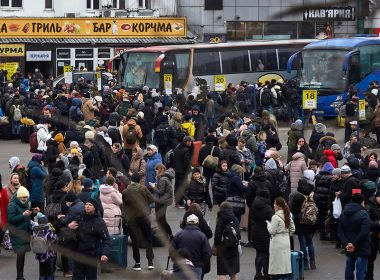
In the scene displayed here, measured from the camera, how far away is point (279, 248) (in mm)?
12203

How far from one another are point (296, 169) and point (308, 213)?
230 centimetres

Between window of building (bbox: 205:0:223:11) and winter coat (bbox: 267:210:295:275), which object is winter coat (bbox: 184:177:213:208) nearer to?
window of building (bbox: 205:0:223:11)

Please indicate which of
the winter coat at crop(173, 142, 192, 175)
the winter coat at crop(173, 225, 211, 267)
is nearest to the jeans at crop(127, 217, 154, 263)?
the winter coat at crop(173, 142, 192, 175)

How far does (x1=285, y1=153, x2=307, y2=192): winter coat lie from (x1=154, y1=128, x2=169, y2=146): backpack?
1.92 m

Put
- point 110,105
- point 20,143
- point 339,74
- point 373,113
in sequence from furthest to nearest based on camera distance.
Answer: point 20,143
point 110,105
point 373,113
point 339,74

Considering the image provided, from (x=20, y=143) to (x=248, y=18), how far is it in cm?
2724

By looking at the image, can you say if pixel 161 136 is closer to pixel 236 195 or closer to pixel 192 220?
pixel 236 195

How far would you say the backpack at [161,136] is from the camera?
15883 mm

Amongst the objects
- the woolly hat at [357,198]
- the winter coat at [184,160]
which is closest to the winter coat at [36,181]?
the woolly hat at [357,198]

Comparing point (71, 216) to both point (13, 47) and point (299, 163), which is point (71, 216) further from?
point (13, 47)

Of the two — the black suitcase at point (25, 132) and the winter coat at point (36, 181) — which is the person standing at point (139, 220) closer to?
the winter coat at point (36, 181)

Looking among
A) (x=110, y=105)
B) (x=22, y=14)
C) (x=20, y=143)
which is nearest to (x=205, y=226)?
(x=22, y=14)

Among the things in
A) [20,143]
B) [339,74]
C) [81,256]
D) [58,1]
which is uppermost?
[58,1]

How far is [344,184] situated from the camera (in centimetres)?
1391
